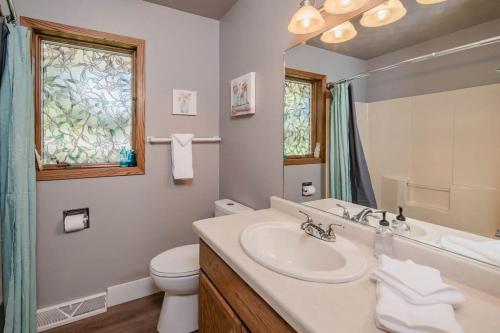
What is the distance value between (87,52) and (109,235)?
1.38 m

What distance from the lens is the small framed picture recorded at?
2.07 meters

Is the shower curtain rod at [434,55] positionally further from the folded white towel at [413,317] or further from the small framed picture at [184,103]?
the small framed picture at [184,103]

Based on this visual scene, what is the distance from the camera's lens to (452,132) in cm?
82

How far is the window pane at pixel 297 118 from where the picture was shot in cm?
142

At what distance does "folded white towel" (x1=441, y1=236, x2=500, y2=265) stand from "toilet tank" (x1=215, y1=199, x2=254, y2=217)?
3.87 ft

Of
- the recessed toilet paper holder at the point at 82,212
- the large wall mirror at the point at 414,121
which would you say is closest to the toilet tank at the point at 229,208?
the large wall mirror at the point at 414,121

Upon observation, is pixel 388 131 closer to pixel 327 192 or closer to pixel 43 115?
pixel 327 192

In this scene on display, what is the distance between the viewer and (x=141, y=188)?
1.99m

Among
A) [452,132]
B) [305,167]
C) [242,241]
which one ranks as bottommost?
[242,241]

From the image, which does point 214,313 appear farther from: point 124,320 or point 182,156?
point 182,156

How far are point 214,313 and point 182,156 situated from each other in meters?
1.24

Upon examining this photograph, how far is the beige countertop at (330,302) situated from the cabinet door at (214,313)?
0.21 m

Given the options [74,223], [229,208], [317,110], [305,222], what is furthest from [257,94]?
[74,223]

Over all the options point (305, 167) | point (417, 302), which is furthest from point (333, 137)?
point (417, 302)
